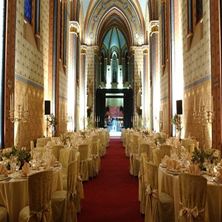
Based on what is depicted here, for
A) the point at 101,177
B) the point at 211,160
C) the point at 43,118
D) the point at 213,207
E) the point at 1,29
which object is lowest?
the point at 101,177

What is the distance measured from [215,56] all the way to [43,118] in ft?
22.9

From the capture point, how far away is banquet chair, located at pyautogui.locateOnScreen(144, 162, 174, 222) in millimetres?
3924

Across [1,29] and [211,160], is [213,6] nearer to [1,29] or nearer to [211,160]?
[211,160]

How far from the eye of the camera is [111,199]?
6074 mm

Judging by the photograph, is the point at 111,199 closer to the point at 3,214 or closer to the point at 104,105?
the point at 3,214

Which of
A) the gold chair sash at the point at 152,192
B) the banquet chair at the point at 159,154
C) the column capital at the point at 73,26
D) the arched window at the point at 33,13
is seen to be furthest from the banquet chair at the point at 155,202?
the column capital at the point at 73,26

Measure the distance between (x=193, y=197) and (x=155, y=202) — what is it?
0.95 meters

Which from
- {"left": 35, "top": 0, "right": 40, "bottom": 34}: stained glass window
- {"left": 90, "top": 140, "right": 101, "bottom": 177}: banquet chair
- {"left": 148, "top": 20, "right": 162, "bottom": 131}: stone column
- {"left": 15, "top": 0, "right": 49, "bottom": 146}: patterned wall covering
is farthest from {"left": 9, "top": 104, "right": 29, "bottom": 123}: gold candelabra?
{"left": 148, "top": 20, "right": 162, "bottom": 131}: stone column

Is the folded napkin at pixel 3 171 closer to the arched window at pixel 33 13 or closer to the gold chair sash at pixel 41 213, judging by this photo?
the gold chair sash at pixel 41 213

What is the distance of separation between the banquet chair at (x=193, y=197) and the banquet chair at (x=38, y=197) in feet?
5.10

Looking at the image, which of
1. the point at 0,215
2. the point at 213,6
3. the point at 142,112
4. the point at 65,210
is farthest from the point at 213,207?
the point at 142,112

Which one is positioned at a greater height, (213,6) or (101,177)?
(213,6)

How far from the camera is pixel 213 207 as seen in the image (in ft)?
11.6

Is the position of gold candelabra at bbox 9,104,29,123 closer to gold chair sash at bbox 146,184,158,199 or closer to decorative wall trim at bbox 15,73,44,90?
decorative wall trim at bbox 15,73,44,90
